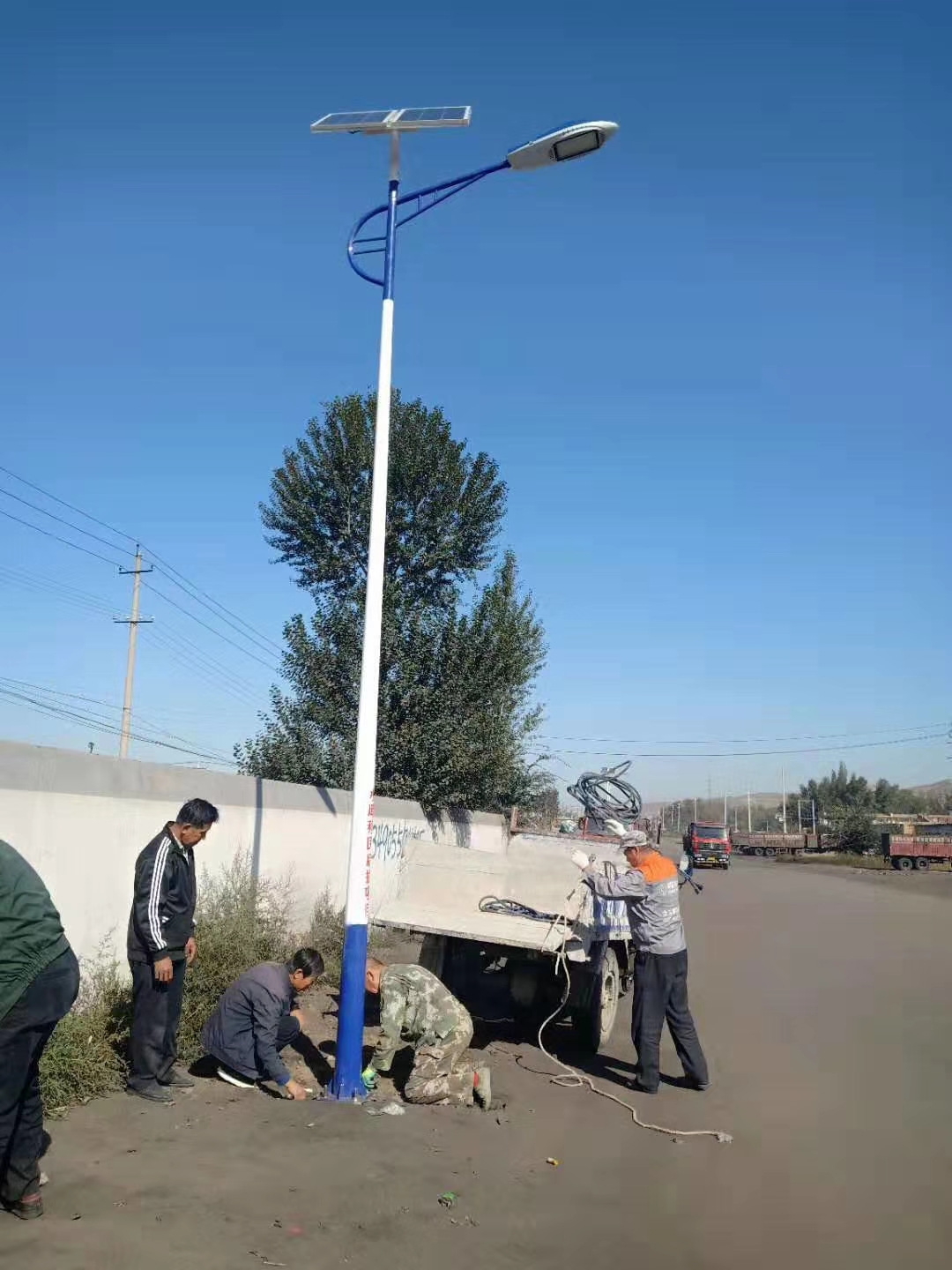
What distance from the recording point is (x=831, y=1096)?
7281 mm

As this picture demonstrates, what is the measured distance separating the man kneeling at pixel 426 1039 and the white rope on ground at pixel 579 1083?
0.94 metres

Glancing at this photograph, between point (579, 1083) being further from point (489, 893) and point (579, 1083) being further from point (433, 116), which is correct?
point (433, 116)

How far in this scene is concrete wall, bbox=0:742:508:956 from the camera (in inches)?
259

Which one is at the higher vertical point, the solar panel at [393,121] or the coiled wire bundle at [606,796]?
the solar panel at [393,121]

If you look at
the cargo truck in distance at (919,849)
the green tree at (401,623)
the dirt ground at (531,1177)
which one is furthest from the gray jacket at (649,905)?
the cargo truck in distance at (919,849)

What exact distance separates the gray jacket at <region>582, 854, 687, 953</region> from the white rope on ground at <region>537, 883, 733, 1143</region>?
447mm

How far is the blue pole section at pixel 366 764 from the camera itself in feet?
21.0

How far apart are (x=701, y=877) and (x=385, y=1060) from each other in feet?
120

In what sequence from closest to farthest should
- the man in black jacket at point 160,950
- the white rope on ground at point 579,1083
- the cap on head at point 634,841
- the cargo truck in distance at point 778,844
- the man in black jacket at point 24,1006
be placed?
1. the man in black jacket at point 24,1006
2. the man in black jacket at point 160,950
3. the white rope on ground at point 579,1083
4. the cap on head at point 634,841
5. the cargo truck in distance at point 778,844

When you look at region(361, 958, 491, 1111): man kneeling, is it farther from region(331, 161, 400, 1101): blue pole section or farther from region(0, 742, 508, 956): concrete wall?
region(0, 742, 508, 956): concrete wall

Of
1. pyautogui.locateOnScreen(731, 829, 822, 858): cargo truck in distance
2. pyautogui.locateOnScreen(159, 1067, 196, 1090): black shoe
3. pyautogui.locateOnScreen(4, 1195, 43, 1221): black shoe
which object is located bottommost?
pyautogui.locateOnScreen(731, 829, 822, 858): cargo truck in distance

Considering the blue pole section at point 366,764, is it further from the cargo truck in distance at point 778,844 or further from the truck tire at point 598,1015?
the cargo truck in distance at point 778,844

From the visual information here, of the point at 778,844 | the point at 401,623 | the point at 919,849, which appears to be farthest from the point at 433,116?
the point at 778,844

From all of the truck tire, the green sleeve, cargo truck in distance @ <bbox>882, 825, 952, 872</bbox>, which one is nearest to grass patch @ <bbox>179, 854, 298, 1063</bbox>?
the green sleeve
